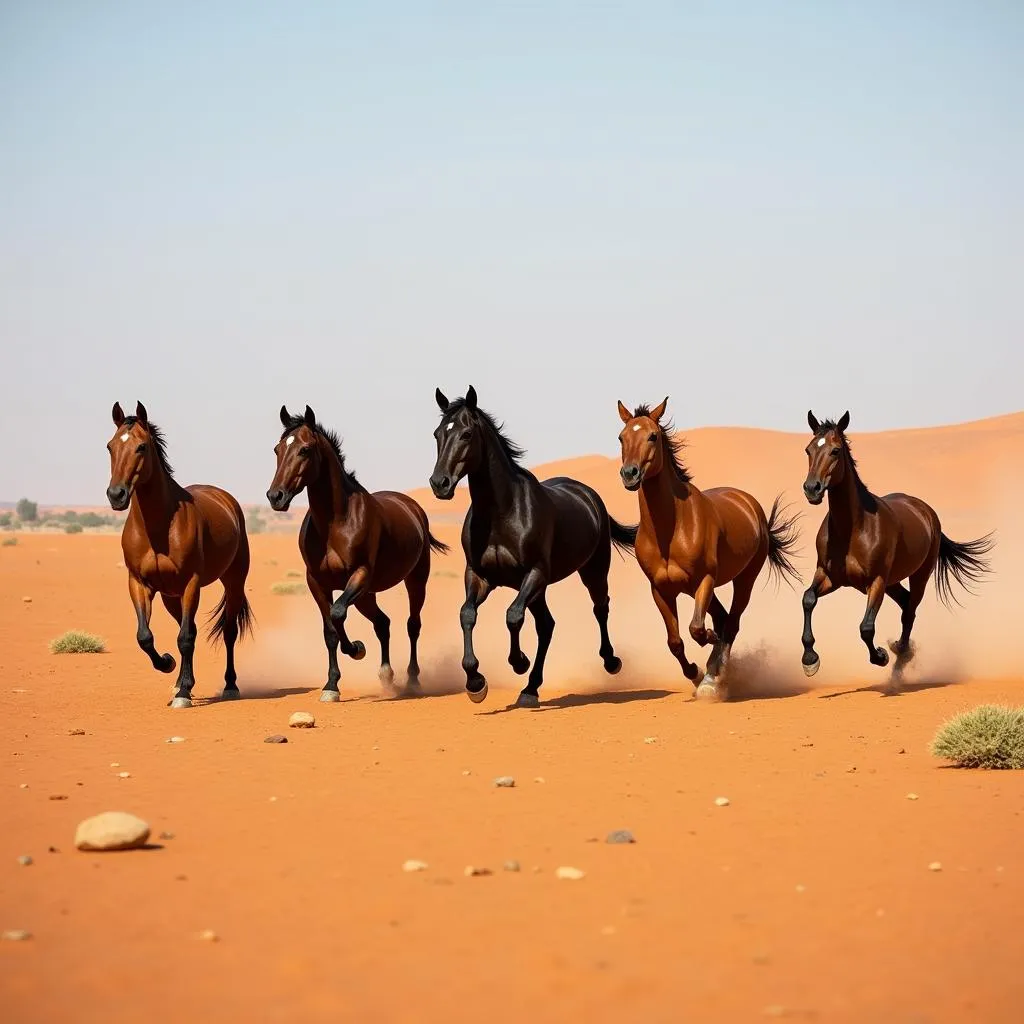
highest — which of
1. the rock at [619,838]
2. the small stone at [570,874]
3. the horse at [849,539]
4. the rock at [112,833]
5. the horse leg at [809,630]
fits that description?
the horse at [849,539]

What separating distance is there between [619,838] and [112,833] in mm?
→ 2506

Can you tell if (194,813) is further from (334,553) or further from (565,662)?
(565,662)

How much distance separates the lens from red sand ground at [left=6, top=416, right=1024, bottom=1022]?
4.83 metres

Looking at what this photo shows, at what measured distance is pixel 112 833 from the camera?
22.3ft

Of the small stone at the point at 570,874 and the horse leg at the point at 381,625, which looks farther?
the horse leg at the point at 381,625

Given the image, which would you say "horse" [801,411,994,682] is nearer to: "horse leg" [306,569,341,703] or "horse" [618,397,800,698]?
"horse" [618,397,800,698]

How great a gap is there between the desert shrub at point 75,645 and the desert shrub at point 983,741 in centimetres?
1418

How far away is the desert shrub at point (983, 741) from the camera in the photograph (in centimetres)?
944

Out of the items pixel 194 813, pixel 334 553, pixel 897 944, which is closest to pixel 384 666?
pixel 334 553

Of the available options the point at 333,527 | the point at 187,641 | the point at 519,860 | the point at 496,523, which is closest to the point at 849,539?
the point at 496,523

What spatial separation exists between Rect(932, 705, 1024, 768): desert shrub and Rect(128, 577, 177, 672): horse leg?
293 inches

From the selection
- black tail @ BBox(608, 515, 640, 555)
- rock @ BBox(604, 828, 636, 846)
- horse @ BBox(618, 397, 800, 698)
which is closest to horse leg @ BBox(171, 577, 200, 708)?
horse @ BBox(618, 397, 800, 698)

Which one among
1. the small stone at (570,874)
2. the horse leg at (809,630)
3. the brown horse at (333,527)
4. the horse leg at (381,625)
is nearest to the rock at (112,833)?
the small stone at (570,874)

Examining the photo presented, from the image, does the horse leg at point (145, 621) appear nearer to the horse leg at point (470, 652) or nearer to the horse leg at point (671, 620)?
the horse leg at point (470, 652)
